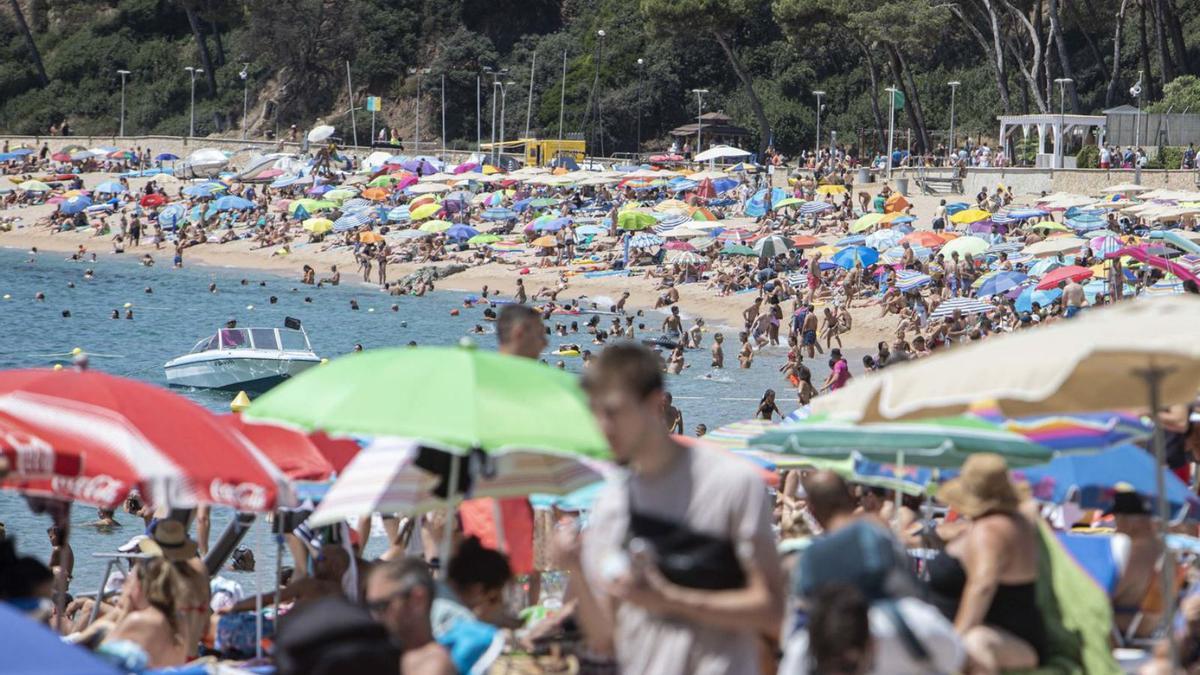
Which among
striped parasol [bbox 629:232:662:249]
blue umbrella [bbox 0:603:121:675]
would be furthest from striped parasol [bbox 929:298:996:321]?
blue umbrella [bbox 0:603:121:675]

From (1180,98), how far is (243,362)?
32721 millimetres

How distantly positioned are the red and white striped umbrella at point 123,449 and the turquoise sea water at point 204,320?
19744mm

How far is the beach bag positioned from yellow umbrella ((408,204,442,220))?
→ 153 ft

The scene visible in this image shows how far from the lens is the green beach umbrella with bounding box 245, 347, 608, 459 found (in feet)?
17.8

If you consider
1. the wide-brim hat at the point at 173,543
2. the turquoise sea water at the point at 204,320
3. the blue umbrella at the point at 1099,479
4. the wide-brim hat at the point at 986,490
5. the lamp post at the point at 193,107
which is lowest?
the turquoise sea water at the point at 204,320

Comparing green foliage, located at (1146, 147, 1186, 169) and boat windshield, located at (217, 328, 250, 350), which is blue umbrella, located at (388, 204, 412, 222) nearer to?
boat windshield, located at (217, 328, 250, 350)

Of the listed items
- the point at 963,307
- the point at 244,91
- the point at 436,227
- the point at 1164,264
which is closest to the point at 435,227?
the point at 436,227

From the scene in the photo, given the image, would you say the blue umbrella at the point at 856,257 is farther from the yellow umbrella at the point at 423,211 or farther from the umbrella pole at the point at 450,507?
the umbrella pole at the point at 450,507

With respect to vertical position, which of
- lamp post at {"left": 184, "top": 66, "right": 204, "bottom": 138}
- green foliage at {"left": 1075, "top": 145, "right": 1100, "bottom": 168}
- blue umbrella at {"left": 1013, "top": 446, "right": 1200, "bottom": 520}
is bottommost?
blue umbrella at {"left": 1013, "top": 446, "right": 1200, "bottom": 520}

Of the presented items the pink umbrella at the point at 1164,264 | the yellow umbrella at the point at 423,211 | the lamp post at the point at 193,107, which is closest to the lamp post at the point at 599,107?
the yellow umbrella at the point at 423,211

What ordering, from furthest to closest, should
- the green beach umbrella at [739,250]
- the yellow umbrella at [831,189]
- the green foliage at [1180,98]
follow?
the green foliage at [1180,98], the yellow umbrella at [831,189], the green beach umbrella at [739,250]

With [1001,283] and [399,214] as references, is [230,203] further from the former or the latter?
[1001,283]

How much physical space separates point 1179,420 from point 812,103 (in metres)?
61.1

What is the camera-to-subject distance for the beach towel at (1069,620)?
517cm
